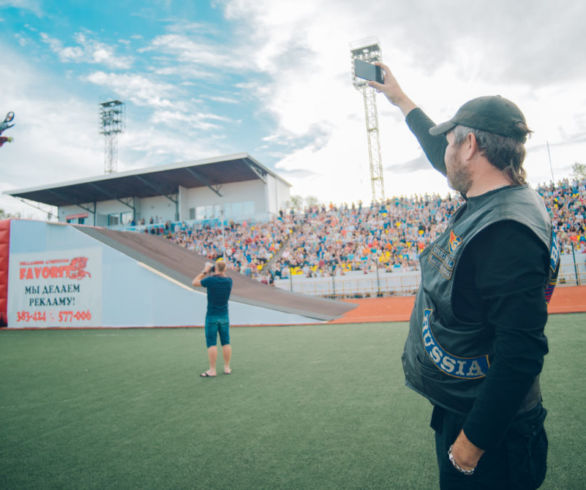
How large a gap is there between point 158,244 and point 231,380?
12.6m

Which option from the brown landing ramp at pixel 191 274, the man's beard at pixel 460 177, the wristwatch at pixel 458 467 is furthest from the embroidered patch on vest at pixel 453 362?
the brown landing ramp at pixel 191 274

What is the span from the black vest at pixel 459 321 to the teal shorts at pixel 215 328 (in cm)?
443

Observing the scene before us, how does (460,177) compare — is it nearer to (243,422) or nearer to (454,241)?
(454,241)

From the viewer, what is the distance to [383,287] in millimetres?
16953

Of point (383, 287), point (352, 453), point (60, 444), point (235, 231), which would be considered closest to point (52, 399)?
point (60, 444)

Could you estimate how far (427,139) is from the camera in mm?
1901

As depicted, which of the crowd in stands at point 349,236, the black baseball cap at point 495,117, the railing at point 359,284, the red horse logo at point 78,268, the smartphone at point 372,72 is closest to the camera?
the black baseball cap at point 495,117

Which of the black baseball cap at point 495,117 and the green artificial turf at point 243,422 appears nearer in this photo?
the black baseball cap at point 495,117

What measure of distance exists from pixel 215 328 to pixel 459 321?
4.68 metres

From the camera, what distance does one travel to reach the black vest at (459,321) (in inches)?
47.4

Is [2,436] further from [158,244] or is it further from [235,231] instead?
[235,231]

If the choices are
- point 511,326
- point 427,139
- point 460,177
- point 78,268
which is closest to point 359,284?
point 78,268

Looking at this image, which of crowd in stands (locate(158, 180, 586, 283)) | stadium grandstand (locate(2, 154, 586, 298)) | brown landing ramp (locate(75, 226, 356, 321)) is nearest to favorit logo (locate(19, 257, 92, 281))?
brown landing ramp (locate(75, 226, 356, 321))

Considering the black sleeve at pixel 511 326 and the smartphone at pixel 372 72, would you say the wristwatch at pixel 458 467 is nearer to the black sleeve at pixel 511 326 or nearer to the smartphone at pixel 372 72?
the black sleeve at pixel 511 326
